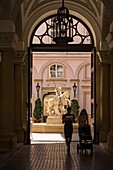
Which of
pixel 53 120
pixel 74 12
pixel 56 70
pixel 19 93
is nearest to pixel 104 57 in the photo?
pixel 74 12

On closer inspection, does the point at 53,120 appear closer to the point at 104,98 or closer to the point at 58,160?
the point at 104,98

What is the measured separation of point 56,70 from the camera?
4450 cm

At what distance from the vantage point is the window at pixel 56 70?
44500 mm

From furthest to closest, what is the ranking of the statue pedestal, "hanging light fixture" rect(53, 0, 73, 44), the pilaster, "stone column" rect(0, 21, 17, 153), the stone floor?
1. the statue pedestal
2. the pilaster
3. "stone column" rect(0, 21, 17, 153)
4. "hanging light fixture" rect(53, 0, 73, 44)
5. the stone floor

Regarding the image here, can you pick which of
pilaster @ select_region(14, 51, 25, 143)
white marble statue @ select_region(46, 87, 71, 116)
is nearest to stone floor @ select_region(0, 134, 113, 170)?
pilaster @ select_region(14, 51, 25, 143)

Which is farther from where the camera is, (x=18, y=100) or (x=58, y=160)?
(x=18, y=100)

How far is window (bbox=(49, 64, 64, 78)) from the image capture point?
44.5 meters

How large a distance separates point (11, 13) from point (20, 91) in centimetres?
525

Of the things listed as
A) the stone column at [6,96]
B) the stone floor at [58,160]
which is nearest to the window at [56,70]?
the stone floor at [58,160]

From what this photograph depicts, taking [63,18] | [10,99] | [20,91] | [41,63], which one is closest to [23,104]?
[20,91]

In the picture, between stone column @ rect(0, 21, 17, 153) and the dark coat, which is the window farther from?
stone column @ rect(0, 21, 17, 153)

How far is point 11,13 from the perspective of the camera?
17.1 meters

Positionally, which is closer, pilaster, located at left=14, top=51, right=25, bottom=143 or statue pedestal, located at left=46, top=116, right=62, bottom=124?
pilaster, located at left=14, top=51, right=25, bottom=143

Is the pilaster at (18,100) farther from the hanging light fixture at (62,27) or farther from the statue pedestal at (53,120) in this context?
the statue pedestal at (53,120)
